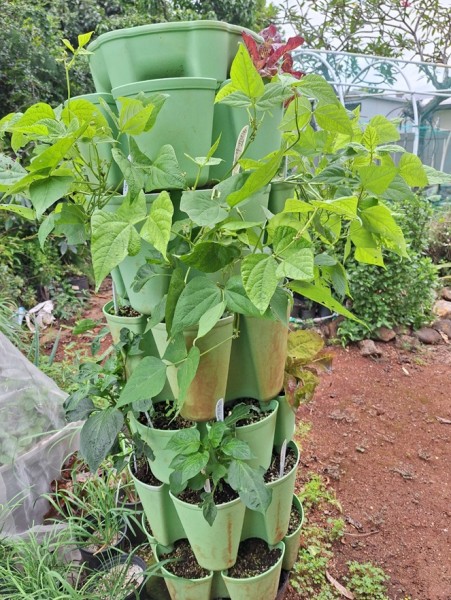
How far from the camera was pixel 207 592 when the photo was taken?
43.1 inches

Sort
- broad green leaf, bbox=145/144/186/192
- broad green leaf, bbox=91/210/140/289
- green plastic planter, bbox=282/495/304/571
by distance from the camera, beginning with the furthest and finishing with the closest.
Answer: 1. green plastic planter, bbox=282/495/304/571
2. broad green leaf, bbox=145/144/186/192
3. broad green leaf, bbox=91/210/140/289

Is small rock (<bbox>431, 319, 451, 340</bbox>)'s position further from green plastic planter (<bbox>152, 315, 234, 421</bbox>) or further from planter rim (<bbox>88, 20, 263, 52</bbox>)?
planter rim (<bbox>88, 20, 263, 52</bbox>)

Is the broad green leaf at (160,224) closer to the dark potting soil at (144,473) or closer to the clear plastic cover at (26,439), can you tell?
the dark potting soil at (144,473)

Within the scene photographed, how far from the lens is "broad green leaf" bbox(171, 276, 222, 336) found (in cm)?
68

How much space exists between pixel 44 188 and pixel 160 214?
18 cm

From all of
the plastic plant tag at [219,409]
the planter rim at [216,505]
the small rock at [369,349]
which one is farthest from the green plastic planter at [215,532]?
the small rock at [369,349]

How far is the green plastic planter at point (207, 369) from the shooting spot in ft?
2.70

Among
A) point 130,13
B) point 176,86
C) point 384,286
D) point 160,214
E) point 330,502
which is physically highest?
point 130,13

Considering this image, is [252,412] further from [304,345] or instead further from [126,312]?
[126,312]

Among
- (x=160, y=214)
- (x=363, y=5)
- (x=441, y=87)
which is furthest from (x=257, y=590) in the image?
(x=363, y=5)

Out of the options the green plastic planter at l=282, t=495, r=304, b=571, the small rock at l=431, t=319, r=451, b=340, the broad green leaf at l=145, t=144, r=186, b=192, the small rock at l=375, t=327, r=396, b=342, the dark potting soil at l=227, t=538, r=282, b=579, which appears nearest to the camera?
the broad green leaf at l=145, t=144, r=186, b=192

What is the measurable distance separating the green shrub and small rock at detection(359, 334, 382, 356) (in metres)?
0.06

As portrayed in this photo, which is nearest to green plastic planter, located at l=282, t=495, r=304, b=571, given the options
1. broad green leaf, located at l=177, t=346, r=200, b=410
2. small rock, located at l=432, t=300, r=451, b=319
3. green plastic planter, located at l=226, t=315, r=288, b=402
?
green plastic planter, located at l=226, t=315, r=288, b=402

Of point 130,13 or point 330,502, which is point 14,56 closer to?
point 130,13
